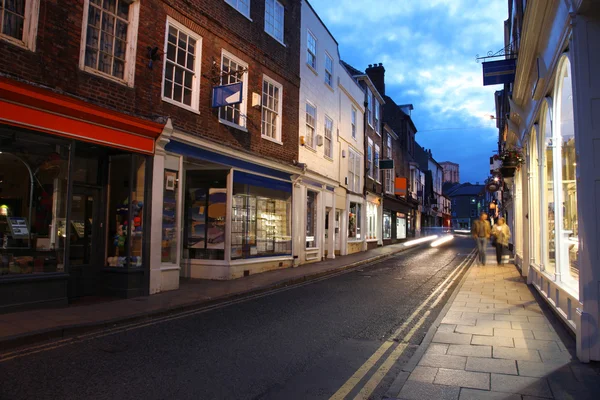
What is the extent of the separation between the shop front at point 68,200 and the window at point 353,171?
46.3ft

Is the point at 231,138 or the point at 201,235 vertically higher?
the point at 231,138

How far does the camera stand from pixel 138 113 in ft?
29.8

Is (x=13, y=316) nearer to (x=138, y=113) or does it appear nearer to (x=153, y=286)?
(x=153, y=286)

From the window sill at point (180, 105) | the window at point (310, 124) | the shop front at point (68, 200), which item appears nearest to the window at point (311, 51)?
the window at point (310, 124)

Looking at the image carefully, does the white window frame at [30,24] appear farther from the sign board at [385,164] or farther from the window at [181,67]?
the sign board at [385,164]

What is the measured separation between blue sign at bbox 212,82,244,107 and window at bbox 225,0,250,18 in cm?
304

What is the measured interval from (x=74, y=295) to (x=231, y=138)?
18.7 feet

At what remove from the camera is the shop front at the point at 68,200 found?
7.02m

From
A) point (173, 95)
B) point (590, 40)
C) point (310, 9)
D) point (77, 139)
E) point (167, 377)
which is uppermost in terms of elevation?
point (310, 9)

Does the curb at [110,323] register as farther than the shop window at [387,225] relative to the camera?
No

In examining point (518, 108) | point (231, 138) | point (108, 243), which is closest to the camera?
point (108, 243)

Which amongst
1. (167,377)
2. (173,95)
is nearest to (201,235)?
(173,95)

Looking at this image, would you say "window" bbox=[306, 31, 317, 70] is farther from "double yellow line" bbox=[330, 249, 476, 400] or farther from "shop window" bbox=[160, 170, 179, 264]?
"double yellow line" bbox=[330, 249, 476, 400]

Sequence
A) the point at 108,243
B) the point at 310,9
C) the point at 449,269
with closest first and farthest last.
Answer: the point at 108,243 → the point at 449,269 → the point at 310,9
